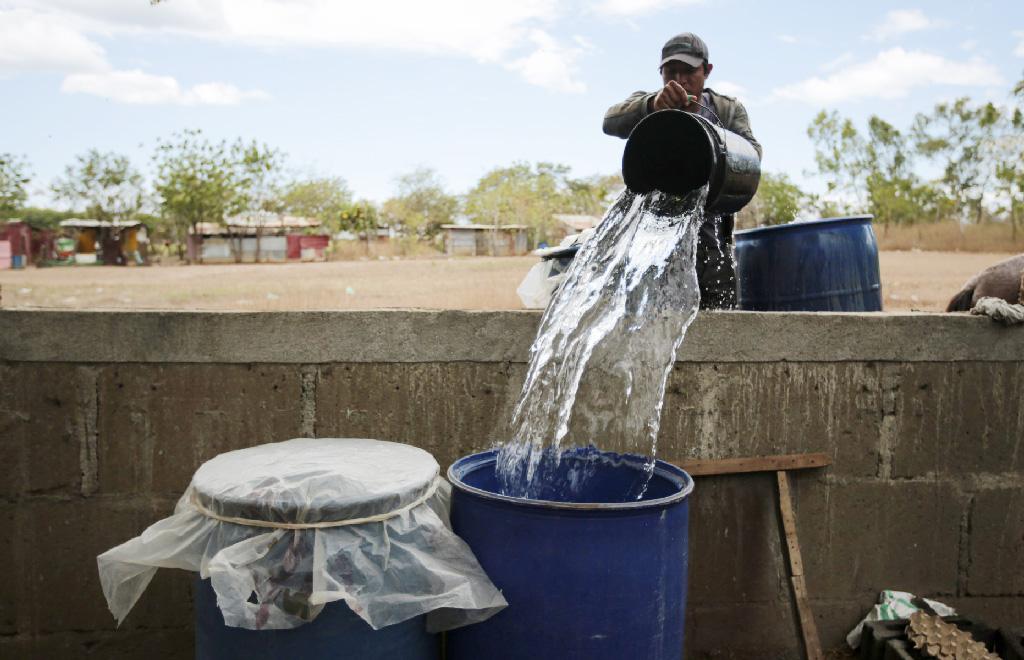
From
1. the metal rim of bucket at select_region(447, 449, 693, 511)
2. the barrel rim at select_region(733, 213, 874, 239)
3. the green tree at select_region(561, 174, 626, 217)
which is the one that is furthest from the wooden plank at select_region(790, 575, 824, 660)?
the green tree at select_region(561, 174, 626, 217)

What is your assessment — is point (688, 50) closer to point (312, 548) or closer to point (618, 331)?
point (618, 331)

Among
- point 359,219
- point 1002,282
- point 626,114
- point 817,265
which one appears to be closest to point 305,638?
point 626,114

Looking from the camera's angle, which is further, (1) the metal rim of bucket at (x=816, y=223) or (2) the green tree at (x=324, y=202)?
(2) the green tree at (x=324, y=202)

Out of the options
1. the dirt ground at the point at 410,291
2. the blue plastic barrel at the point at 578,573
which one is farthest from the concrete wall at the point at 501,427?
the dirt ground at the point at 410,291

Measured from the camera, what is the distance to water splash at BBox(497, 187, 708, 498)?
3154mm

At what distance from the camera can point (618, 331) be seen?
330 cm

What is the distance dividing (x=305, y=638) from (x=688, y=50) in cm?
288

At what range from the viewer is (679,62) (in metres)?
3.63

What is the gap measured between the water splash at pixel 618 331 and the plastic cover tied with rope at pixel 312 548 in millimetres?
942

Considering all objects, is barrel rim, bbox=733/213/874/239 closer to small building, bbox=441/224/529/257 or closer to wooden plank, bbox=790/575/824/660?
wooden plank, bbox=790/575/824/660

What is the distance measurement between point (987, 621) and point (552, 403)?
2.15m

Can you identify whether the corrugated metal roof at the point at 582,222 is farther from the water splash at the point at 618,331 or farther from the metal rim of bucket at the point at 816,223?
the metal rim of bucket at the point at 816,223

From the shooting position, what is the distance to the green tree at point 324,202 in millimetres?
60625

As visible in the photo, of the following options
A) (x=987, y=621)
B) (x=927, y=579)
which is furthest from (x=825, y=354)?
(x=987, y=621)
